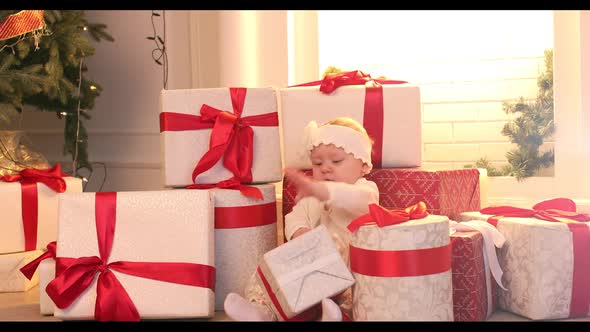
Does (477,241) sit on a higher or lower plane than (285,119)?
lower

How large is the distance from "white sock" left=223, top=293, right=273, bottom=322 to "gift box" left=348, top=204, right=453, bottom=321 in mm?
297

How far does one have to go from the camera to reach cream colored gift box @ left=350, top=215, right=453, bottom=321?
81.9 inches

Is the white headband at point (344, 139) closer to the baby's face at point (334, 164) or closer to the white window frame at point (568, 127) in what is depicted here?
the baby's face at point (334, 164)

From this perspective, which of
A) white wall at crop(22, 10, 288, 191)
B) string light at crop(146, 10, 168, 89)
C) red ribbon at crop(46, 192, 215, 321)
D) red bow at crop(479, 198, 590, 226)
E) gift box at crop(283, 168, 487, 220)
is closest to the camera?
red ribbon at crop(46, 192, 215, 321)

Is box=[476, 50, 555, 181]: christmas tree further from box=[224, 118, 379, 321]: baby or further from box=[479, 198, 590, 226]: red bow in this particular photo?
box=[224, 118, 379, 321]: baby

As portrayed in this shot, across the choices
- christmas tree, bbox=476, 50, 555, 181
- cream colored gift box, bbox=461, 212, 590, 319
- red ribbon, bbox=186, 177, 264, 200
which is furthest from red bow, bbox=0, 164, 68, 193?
christmas tree, bbox=476, 50, 555, 181

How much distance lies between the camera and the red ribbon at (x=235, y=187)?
97.8 inches

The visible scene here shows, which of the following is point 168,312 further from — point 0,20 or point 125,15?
point 125,15

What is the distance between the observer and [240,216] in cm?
250

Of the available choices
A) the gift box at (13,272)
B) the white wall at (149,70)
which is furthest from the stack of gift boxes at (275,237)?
the white wall at (149,70)

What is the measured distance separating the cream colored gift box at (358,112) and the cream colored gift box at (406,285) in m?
0.63

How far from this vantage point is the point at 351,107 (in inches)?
107
